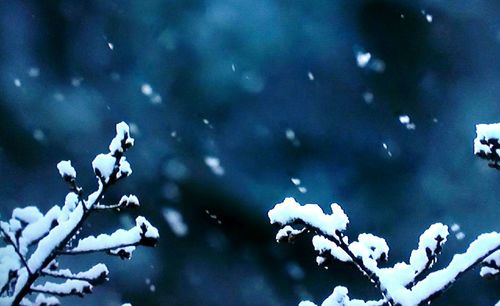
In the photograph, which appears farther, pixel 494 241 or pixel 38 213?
pixel 38 213

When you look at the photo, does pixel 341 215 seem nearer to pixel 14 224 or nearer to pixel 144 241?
pixel 144 241

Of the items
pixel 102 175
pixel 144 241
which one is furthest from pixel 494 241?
pixel 102 175

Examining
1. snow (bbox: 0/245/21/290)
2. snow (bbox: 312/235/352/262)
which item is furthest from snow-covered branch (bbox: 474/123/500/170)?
snow (bbox: 0/245/21/290)

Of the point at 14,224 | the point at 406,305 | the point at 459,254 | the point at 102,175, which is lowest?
the point at 406,305

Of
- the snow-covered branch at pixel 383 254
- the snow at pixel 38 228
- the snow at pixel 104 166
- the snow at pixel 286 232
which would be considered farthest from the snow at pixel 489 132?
the snow at pixel 38 228

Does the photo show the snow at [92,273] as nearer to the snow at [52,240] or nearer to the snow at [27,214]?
the snow at [52,240]

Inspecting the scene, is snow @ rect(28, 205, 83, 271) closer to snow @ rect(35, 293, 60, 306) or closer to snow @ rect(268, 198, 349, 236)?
snow @ rect(35, 293, 60, 306)

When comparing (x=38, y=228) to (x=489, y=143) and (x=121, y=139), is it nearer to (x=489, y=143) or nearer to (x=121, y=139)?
(x=121, y=139)
